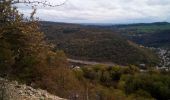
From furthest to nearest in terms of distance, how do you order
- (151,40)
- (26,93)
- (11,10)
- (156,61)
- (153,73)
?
(151,40) < (156,61) < (153,73) < (26,93) < (11,10)

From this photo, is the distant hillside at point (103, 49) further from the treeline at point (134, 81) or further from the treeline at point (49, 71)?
the treeline at point (49, 71)

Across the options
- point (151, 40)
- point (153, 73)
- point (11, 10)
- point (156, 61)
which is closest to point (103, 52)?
point (156, 61)

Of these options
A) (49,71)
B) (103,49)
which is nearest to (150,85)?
(103,49)

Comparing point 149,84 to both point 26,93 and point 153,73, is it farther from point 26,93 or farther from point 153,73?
point 26,93

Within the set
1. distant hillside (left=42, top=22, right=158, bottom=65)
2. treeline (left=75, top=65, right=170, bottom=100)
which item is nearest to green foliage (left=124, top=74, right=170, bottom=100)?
treeline (left=75, top=65, right=170, bottom=100)

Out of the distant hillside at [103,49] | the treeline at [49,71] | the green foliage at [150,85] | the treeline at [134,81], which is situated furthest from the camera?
the distant hillside at [103,49]

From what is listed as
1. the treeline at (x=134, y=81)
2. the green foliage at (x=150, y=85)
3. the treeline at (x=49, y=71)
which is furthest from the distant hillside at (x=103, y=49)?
the green foliage at (x=150, y=85)

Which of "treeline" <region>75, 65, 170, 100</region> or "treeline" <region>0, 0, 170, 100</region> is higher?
"treeline" <region>0, 0, 170, 100</region>

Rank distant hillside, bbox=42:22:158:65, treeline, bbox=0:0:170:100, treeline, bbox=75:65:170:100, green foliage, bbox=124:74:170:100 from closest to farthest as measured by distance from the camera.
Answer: treeline, bbox=0:0:170:100, treeline, bbox=75:65:170:100, green foliage, bbox=124:74:170:100, distant hillside, bbox=42:22:158:65

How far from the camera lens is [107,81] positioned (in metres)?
59.5

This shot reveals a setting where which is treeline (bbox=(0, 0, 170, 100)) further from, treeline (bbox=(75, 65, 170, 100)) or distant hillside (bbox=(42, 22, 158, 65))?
distant hillside (bbox=(42, 22, 158, 65))

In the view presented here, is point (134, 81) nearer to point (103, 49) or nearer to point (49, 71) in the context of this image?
point (103, 49)

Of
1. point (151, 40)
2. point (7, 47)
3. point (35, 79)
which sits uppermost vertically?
point (7, 47)

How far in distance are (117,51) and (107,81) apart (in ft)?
105
